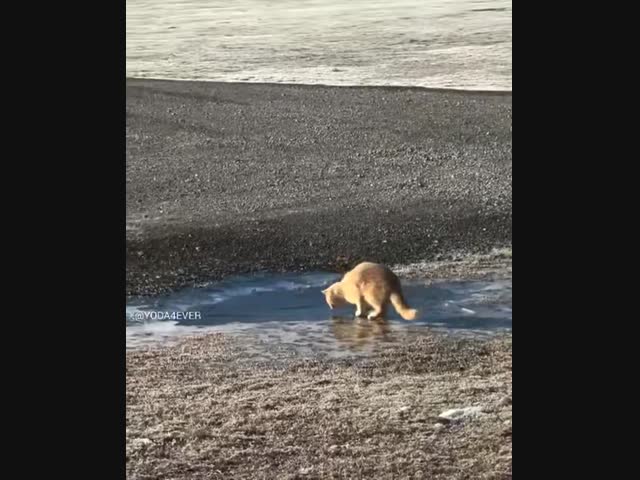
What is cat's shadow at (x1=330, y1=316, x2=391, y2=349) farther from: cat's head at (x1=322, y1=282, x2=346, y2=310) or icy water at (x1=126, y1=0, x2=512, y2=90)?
icy water at (x1=126, y1=0, x2=512, y2=90)

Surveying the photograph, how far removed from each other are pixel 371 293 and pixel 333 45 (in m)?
0.48

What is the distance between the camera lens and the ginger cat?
1.89 meters

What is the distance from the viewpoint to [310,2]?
206 cm

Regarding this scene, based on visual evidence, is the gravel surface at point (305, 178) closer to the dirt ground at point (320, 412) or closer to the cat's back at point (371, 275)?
the cat's back at point (371, 275)

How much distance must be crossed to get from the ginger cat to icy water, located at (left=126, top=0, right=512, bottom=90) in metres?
0.37

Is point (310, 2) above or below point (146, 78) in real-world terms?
above

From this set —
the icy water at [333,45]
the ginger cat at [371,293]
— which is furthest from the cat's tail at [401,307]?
the icy water at [333,45]

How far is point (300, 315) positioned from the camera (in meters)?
1.91

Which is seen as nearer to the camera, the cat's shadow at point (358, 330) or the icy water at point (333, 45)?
the cat's shadow at point (358, 330)

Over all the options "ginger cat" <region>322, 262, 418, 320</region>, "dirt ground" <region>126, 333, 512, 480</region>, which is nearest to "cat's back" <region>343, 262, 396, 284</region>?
→ "ginger cat" <region>322, 262, 418, 320</region>

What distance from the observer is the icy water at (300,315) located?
1.88 m
